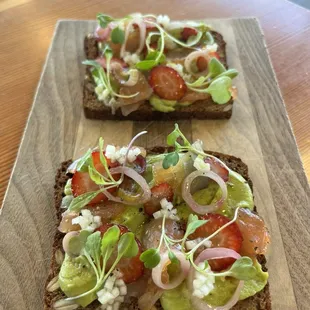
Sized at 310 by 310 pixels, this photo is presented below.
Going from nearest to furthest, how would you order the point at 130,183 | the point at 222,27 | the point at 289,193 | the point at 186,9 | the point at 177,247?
the point at 177,247, the point at 130,183, the point at 289,193, the point at 222,27, the point at 186,9

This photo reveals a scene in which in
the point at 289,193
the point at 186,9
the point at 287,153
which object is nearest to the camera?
the point at 289,193

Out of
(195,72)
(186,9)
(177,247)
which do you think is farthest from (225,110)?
(186,9)

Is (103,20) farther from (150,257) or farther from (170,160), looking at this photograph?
(150,257)

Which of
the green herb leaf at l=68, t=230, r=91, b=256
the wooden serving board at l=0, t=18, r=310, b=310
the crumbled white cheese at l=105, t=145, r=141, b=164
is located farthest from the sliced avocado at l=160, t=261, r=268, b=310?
the crumbled white cheese at l=105, t=145, r=141, b=164

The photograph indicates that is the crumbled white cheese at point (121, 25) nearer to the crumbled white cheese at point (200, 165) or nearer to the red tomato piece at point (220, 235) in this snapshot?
the crumbled white cheese at point (200, 165)

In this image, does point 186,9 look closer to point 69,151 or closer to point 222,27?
point 222,27
